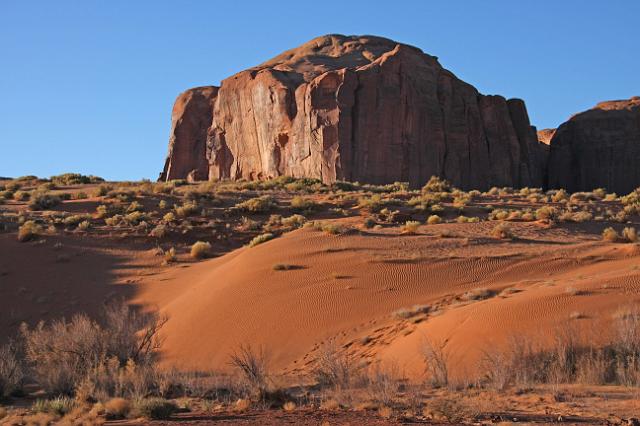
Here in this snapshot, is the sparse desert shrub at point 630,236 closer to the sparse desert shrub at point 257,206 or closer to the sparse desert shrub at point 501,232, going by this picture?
the sparse desert shrub at point 501,232

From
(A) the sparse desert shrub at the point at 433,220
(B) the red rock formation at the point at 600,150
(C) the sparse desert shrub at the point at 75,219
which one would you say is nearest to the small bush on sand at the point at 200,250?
(C) the sparse desert shrub at the point at 75,219

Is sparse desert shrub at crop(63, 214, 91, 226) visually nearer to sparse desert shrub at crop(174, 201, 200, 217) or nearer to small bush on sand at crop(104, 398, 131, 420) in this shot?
sparse desert shrub at crop(174, 201, 200, 217)

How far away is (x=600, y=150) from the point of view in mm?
62375

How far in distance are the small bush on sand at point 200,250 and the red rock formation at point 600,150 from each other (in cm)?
4379

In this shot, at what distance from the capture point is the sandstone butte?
49.2 m

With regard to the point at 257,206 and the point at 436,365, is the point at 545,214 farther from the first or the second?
the point at 436,365

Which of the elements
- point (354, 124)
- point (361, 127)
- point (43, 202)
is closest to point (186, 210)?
point (43, 202)

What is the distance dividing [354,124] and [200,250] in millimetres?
25139

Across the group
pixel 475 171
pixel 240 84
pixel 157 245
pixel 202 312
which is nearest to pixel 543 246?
pixel 202 312

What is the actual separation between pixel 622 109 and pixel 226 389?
195 ft

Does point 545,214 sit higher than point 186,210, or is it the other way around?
point 186,210

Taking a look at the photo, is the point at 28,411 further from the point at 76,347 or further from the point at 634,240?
the point at 634,240

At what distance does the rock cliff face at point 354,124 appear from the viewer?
161ft

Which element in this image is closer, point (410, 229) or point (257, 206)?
point (410, 229)
